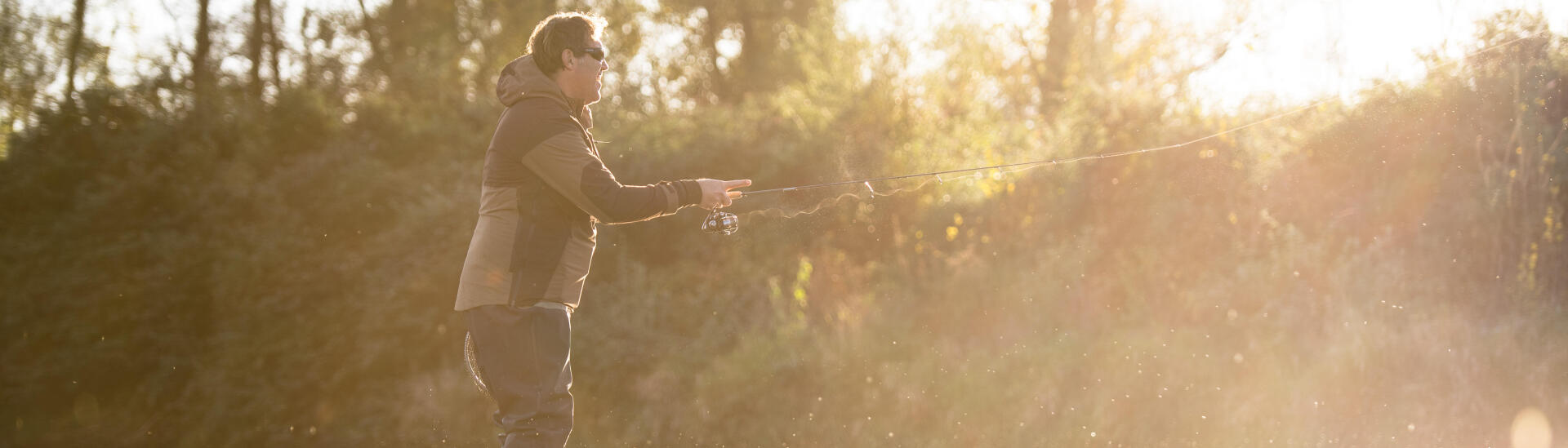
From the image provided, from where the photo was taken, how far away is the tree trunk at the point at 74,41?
1234 cm

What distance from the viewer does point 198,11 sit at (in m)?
13.5

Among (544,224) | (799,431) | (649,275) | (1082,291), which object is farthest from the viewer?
(649,275)

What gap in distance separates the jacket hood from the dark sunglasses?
0.52ft

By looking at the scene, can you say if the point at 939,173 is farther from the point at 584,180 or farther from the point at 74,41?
the point at 74,41

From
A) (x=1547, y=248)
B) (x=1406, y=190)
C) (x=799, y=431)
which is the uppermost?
(x=1406, y=190)

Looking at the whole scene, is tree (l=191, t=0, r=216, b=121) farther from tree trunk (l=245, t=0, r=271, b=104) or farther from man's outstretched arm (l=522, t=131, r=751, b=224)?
man's outstretched arm (l=522, t=131, r=751, b=224)

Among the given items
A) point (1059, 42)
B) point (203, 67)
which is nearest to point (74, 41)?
point (203, 67)

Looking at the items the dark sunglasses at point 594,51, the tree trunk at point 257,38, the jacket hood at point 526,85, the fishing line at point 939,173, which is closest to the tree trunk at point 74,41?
the tree trunk at point 257,38

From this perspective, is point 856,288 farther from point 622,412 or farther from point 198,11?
point 198,11

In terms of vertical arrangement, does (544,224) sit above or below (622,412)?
above

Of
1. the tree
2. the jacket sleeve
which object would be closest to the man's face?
the jacket sleeve

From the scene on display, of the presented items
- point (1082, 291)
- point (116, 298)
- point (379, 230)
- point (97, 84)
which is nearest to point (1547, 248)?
point (1082, 291)

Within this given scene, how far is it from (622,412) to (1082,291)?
14.0 feet

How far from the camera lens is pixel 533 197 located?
365 cm
